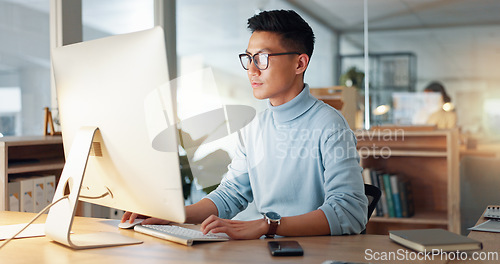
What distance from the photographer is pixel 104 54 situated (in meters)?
1.23

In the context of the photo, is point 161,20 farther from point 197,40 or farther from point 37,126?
point 37,126

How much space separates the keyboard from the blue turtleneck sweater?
23cm

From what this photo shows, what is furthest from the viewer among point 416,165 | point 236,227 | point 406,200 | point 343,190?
point 416,165

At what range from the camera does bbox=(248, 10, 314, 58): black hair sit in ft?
5.50

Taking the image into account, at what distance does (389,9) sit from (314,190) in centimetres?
330

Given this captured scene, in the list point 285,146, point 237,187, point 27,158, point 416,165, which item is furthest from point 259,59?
point 416,165

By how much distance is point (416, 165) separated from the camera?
3732 millimetres

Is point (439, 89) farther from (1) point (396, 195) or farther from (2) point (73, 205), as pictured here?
(2) point (73, 205)

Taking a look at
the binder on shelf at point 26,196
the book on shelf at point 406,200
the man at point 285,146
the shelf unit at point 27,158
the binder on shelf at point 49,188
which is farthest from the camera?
the book on shelf at point 406,200

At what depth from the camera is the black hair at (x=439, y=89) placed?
4.20 meters

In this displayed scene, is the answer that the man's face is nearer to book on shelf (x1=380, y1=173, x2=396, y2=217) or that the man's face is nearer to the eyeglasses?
the eyeglasses

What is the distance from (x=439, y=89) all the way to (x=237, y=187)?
2958 millimetres

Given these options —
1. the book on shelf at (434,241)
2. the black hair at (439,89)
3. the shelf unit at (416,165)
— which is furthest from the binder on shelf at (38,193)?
the black hair at (439,89)

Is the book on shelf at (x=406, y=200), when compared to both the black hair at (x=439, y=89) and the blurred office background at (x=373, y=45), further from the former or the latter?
the black hair at (x=439, y=89)
